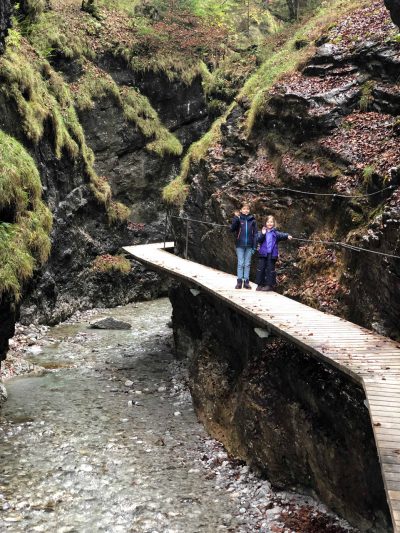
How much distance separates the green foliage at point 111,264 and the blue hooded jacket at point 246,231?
13633 millimetres

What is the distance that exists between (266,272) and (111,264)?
14.0 m

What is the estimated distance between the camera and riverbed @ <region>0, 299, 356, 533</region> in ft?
25.5

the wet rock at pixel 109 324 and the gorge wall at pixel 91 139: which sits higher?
the gorge wall at pixel 91 139

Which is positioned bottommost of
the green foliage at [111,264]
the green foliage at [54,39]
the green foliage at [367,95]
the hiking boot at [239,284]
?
the green foliage at [111,264]

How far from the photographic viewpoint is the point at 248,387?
33.3ft

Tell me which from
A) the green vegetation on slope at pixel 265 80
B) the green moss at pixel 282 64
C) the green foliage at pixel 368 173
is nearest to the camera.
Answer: the green foliage at pixel 368 173

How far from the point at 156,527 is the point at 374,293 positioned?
5349 millimetres

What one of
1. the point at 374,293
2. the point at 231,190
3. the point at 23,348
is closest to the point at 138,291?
the point at 23,348

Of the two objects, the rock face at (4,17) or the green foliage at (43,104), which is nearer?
the rock face at (4,17)

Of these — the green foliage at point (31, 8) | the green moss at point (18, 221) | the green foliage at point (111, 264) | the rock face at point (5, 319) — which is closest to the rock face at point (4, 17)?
the green moss at point (18, 221)

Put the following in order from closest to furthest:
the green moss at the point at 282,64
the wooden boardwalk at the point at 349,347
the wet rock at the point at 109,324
Answer: the wooden boardwalk at the point at 349,347 < the green moss at the point at 282,64 < the wet rock at the point at 109,324

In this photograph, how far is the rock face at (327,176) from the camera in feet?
30.3

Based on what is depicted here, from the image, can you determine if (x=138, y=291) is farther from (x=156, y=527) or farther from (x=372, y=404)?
(x=372, y=404)

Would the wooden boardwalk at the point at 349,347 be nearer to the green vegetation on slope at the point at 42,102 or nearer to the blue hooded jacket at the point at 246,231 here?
the blue hooded jacket at the point at 246,231
